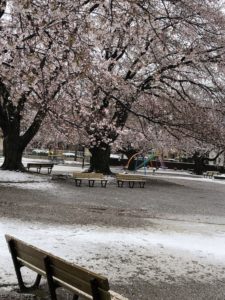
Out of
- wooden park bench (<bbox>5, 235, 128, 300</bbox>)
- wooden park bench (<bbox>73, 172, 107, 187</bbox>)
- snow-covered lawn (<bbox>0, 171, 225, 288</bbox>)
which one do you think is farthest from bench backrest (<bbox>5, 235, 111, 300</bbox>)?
wooden park bench (<bbox>73, 172, 107, 187</bbox>)

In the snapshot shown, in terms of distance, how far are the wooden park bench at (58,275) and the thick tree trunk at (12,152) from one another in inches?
804

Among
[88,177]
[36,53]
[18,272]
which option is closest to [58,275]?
[18,272]

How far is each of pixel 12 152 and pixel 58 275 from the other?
21796mm

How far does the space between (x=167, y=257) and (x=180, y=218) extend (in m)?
5.60

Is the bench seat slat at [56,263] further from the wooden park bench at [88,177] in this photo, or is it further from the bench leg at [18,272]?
the wooden park bench at [88,177]

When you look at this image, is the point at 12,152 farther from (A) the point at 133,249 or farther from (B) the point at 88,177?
(A) the point at 133,249

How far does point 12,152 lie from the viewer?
1062 inches

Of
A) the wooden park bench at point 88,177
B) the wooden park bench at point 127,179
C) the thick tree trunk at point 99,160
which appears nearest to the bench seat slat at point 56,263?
the wooden park bench at point 88,177

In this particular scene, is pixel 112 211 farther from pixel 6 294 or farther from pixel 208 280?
pixel 6 294

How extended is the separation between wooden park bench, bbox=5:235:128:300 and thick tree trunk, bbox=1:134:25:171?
2042cm

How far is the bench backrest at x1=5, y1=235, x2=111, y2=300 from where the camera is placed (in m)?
4.84

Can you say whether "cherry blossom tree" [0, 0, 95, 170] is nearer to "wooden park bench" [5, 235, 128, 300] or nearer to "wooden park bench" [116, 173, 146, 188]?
"wooden park bench" [5, 235, 128, 300]

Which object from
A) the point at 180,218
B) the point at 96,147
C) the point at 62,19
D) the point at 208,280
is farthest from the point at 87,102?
the point at 208,280

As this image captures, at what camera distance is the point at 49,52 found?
37.8ft
